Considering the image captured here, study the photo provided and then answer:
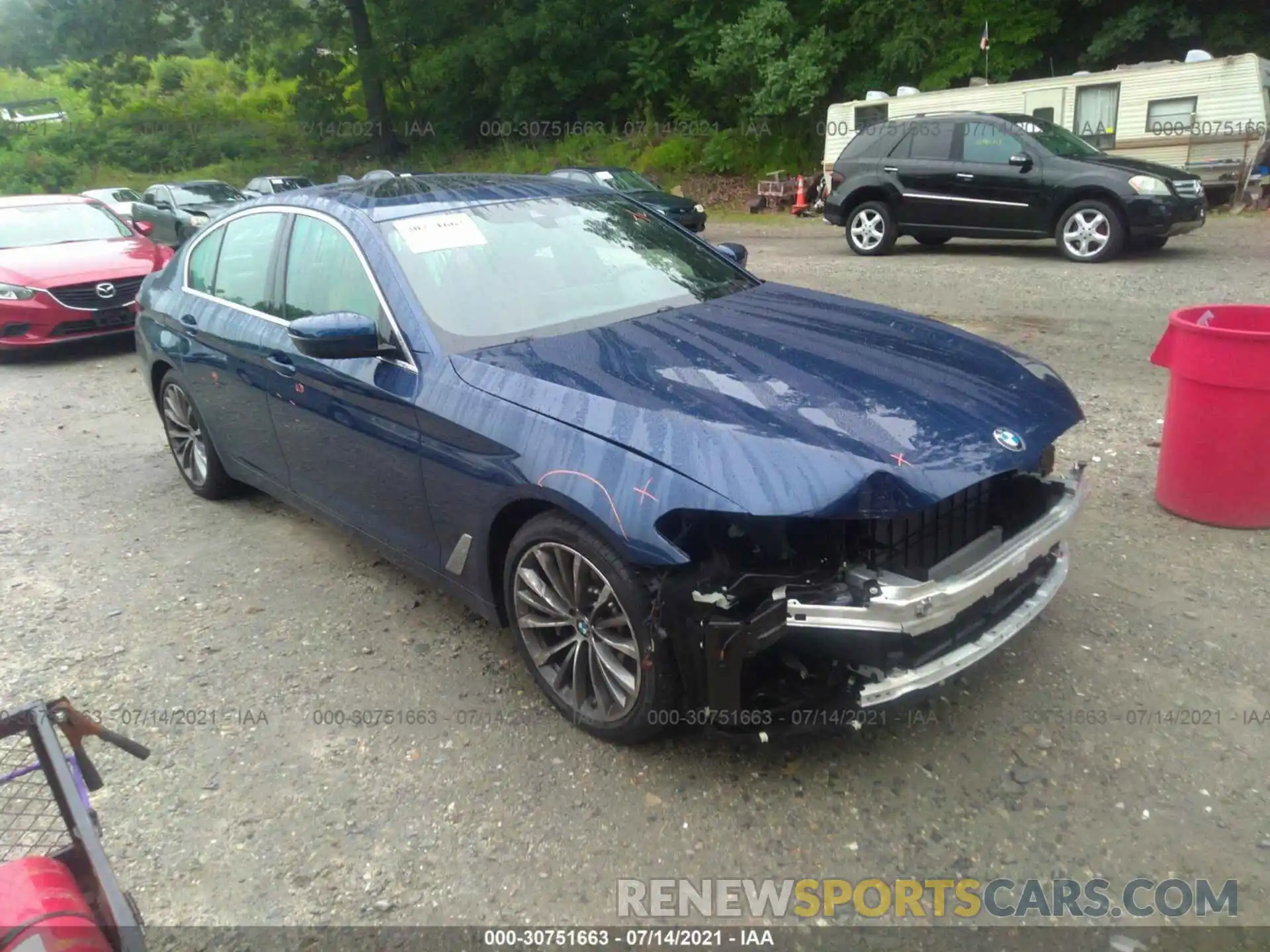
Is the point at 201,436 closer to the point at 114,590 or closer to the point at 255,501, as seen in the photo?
the point at 255,501

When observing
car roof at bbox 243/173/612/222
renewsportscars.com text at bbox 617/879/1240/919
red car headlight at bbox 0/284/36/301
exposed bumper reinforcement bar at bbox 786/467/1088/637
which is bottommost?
renewsportscars.com text at bbox 617/879/1240/919

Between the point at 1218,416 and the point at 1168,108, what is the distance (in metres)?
13.8

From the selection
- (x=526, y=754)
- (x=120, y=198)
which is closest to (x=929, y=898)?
(x=526, y=754)

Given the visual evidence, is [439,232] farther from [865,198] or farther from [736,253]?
[865,198]

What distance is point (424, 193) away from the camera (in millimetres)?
4062

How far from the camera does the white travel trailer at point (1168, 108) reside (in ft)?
47.3

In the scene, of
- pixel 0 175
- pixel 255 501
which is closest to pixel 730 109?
pixel 255 501

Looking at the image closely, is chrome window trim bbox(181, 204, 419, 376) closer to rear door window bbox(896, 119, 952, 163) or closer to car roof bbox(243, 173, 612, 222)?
car roof bbox(243, 173, 612, 222)

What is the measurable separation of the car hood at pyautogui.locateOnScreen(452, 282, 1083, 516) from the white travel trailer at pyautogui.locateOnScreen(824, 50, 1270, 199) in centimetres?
1174

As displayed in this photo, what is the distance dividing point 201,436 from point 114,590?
3.61ft

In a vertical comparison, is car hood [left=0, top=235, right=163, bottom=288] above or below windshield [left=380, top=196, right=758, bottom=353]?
below

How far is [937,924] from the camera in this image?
242cm

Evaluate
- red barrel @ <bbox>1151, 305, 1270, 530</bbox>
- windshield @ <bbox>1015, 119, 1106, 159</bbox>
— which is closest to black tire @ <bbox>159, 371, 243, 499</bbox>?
red barrel @ <bbox>1151, 305, 1270, 530</bbox>

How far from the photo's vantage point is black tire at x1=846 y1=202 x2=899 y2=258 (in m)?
12.8
